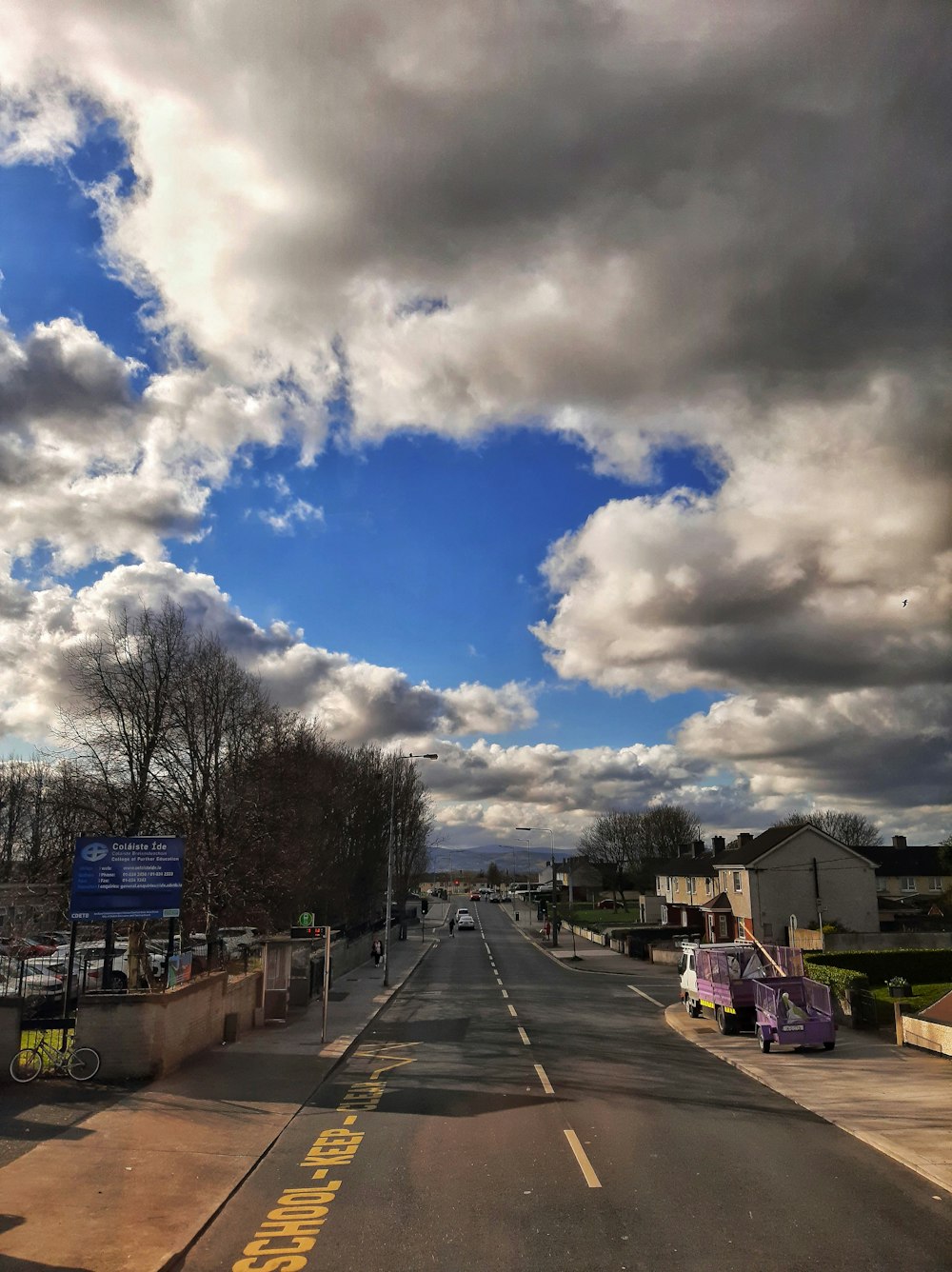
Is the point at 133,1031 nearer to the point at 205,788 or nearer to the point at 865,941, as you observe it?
the point at 205,788

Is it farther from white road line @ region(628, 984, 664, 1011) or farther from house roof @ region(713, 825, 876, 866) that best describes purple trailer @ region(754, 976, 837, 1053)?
house roof @ region(713, 825, 876, 866)

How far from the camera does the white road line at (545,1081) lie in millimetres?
16078

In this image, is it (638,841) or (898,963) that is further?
(638,841)

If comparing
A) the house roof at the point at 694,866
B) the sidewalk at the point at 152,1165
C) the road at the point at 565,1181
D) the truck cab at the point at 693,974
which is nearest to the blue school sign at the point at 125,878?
the sidewalk at the point at 152,1165

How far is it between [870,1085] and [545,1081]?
6044 millimetres

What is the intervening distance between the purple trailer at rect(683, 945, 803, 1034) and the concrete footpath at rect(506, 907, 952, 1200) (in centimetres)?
50

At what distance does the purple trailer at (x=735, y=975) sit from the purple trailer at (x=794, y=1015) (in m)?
0.75

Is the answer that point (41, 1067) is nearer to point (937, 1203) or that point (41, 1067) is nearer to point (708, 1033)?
point (937, 1203)

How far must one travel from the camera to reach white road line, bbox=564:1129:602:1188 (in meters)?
10.6

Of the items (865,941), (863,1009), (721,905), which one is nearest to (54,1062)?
(863,1009)

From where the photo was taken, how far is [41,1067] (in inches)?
630

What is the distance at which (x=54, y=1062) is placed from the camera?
16016 mm

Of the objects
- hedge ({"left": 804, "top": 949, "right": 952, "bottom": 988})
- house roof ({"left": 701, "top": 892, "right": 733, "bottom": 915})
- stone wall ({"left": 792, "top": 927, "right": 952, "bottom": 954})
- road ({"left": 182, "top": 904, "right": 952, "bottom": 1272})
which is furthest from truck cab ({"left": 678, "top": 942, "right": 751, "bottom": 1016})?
house roof ({"left": 701, "top": 892, "right": 733, "bottom": 915})

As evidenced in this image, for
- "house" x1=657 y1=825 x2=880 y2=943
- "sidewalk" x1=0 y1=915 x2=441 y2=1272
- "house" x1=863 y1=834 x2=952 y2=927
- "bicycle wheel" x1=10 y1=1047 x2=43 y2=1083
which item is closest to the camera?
"sidewalk" x1=0 y1=915 x2=441 y2=1272
